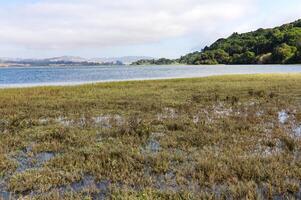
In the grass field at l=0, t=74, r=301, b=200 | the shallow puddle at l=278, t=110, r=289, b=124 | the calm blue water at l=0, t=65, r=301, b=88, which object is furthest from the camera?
the calm blue water at l=0, t=65, r=301, b=88

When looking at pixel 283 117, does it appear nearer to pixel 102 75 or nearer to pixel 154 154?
pixel 154 154

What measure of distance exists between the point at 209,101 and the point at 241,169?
1655cm

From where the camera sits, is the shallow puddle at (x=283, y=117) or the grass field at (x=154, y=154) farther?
the shallow puddle at (x=283, y=117)

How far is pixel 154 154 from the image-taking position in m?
11.9

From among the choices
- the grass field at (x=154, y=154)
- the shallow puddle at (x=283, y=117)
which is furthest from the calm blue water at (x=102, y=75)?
the shallow puddle at (x=283, y=117)

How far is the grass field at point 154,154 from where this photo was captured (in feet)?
29.0

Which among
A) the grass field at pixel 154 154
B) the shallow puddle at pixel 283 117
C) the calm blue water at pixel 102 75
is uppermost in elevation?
the grass field at pixel 154 154

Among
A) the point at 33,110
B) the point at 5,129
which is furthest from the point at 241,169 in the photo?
the point at 33,110

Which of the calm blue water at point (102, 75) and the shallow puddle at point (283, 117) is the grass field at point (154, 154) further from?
the calm blue water at point (102, 75)

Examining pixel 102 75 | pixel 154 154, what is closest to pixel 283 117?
pixel 154 154

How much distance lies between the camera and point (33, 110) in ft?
76.0

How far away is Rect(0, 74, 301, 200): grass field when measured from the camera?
8852 mm

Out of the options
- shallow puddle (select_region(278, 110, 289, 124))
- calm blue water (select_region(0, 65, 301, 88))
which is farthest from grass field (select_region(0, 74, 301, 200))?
calm blue water (select_region(0, 65, 301, 88))

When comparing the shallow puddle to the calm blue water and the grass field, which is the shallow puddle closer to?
the grass field
